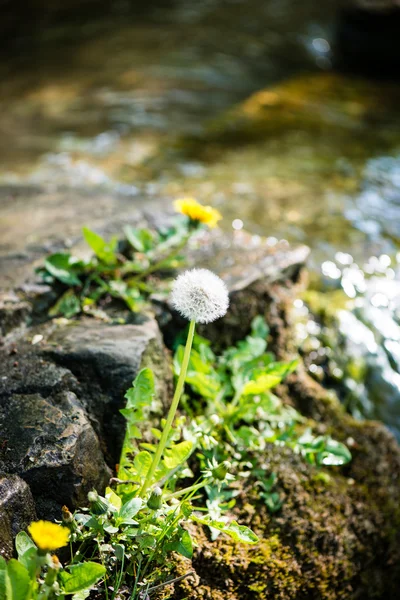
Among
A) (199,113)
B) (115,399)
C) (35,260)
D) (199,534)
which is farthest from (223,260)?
(199,113)

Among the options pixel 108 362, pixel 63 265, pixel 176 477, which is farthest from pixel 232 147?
pixel 176 477

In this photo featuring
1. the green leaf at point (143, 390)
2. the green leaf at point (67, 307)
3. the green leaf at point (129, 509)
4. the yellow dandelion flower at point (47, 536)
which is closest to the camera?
the yellow dandelion flower at point (47, 536)

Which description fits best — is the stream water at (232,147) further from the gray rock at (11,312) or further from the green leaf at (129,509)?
the green leaf at (129,509)

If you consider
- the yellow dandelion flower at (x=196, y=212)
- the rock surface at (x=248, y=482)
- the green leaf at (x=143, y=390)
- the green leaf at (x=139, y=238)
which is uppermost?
the yellow dandelion flower at (x=196, y=212)

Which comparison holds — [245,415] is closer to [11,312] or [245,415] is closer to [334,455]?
[334,455]

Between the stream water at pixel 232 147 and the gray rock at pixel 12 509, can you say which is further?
the stream water at pixel 232 147

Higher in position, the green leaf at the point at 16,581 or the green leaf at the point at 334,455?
the green leaf at the point at 16,581

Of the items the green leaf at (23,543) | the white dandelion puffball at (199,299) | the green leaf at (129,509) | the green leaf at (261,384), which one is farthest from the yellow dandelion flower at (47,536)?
the green leaf at (261,384)

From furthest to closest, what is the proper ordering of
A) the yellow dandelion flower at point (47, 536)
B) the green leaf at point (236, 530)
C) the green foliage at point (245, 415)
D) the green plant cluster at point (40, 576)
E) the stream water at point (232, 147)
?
the stream water at point (232, 147) → the green foliage at point (245, 415) → the green leaf at point (236, 530) → the green plant cluster at point (40, 576) → the yellow dandelion flower at point (47, 536)
